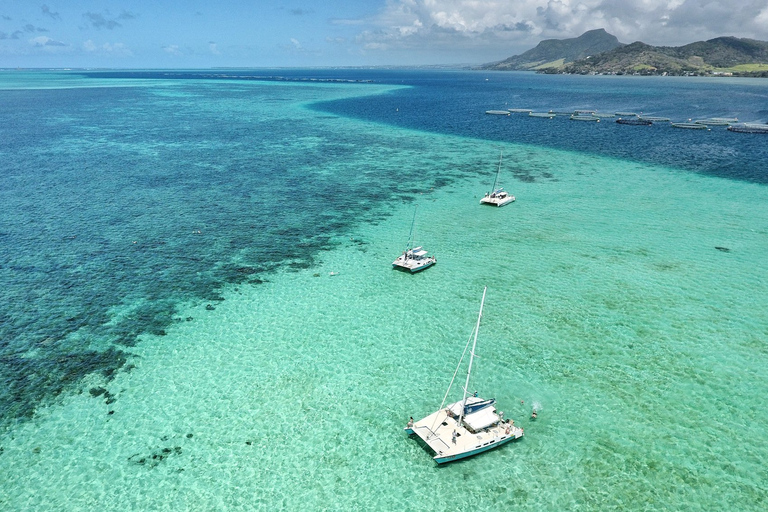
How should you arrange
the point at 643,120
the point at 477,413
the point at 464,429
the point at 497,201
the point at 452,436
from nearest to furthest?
the point at 452,436 → the point at 464,429 → the point at 477,413 → the point at 497,201 → the point at 643,120

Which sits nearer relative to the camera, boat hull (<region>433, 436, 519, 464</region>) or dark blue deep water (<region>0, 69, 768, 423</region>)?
boat hull (<region>433, 436, 519, 464</region>)

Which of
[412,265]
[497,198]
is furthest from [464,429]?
[497,198]

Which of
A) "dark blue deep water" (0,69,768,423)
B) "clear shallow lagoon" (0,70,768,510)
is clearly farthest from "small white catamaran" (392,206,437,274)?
"dark blue deep water" (0,69,768,423)

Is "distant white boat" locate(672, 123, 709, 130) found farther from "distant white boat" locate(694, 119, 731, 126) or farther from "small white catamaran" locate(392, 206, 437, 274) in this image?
"small white catamaran" locate(392, 206, 437, 274)

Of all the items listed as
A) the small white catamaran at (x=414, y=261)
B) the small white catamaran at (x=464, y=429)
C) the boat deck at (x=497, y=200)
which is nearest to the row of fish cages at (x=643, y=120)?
the boat deck at (x=497, y=200)

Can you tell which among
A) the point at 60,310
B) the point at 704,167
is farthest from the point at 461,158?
the point at 60,310

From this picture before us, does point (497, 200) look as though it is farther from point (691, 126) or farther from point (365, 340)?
point (691, 126)
